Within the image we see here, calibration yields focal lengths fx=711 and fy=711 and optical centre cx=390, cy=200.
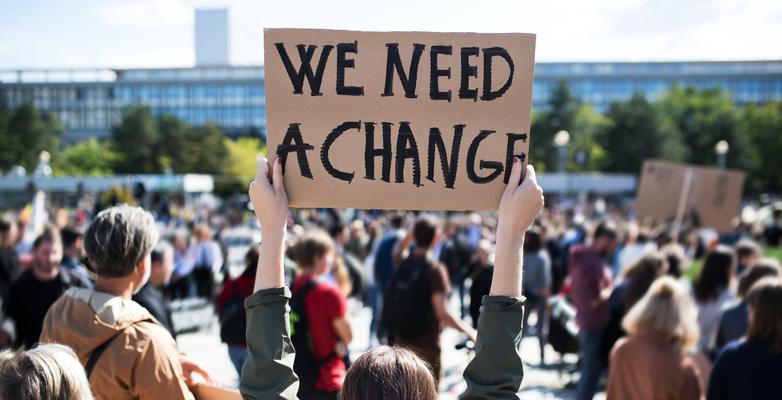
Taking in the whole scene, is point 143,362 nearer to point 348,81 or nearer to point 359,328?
point 348,81

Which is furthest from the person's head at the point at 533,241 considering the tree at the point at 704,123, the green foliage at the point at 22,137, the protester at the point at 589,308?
the green foliage at the point at 22,137

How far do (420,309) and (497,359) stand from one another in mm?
3310

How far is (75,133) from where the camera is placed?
371ft

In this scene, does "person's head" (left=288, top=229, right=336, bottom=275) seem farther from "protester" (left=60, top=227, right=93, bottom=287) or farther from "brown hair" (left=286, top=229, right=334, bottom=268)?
"protester" (left=60, top=227, right=93, bottom=287)

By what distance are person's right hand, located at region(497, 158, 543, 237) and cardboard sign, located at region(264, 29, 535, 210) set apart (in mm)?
110

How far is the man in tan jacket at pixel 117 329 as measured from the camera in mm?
2221

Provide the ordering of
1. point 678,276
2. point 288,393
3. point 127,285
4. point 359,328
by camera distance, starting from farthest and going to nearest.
Result: 1. point 359,328
2. point 678,276
3. point 127,285
4. point 288,393

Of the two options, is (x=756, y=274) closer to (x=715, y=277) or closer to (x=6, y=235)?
(x=715, y=277)

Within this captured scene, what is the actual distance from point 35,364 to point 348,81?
1086 millimetres

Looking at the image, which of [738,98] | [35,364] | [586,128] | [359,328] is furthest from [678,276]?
[738,98]

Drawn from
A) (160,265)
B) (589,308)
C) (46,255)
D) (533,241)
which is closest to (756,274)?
(589,308)

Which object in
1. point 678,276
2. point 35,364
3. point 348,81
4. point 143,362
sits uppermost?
point 348,81

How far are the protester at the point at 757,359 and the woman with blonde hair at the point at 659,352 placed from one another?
317 millimetres

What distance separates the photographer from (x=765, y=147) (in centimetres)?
6397
